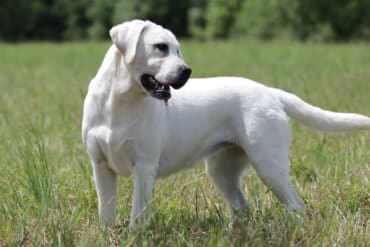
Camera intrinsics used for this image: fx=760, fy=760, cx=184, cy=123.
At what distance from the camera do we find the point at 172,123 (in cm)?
449

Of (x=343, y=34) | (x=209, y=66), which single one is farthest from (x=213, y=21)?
(x=209, y=66)

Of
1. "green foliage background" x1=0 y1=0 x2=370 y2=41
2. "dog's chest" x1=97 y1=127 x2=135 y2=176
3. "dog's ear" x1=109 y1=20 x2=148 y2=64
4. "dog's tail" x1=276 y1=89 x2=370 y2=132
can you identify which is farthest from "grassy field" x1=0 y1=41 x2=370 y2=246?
"green foliage background" x1=0 y1=0 x2=370 y2=41

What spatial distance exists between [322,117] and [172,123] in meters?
1.06

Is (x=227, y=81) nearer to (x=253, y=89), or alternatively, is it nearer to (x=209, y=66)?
(x=253, y=89)

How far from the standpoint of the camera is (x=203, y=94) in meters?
4.68

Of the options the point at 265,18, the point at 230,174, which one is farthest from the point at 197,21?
the point at 230,174

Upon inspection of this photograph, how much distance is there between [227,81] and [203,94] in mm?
205

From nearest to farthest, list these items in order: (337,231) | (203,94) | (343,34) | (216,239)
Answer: (216,239), (337,231), (203,94), (343,34)

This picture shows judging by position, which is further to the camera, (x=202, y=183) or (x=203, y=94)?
(x=202, y=183)

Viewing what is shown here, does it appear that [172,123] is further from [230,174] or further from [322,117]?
[322,117]

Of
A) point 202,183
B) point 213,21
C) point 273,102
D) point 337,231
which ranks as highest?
point 273,102

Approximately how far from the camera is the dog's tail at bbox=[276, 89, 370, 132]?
192 inches

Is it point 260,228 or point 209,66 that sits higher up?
point 260,228

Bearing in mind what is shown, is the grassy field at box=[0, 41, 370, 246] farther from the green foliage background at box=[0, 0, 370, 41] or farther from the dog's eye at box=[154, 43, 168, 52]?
the green foliage background at box=[0, 0, 370, 41]
